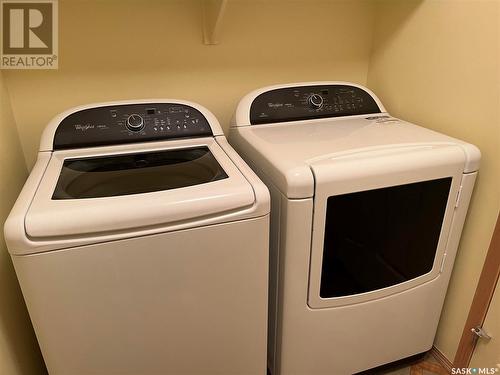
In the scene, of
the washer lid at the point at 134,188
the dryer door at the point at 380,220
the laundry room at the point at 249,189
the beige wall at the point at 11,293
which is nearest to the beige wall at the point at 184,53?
the laundry room at the point at 249,189

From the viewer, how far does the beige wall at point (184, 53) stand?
1.40m

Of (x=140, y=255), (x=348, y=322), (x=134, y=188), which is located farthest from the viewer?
(x=348, y=322)

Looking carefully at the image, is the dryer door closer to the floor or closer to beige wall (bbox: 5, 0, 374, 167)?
the floor

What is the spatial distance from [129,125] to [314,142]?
0.63 meters

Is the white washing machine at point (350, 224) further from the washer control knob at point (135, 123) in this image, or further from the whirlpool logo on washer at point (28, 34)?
the whirlpool logo on washer at point (28, 34)

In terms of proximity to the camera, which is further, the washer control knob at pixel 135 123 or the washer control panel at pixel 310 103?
the washer control panel at pixel 310 103

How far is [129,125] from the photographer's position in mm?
1298

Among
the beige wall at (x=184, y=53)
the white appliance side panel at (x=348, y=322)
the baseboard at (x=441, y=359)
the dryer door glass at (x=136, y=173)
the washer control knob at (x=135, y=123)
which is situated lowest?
the baseboard at (x=441, y=359)

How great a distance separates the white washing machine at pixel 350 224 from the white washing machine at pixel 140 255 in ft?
0.34

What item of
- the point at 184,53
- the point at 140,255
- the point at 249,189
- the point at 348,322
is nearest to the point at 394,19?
the point at 184,53

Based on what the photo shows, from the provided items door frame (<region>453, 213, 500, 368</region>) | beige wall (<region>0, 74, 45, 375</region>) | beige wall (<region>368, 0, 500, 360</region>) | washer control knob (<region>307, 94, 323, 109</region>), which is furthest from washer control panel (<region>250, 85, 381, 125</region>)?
beige wall (<region>0, 74, 45, 375</region>)

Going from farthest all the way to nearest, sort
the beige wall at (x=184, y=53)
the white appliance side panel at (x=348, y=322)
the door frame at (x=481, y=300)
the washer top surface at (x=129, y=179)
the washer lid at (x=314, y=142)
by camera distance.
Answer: the beige wall at (x=184, y=53) → the door frame at (x=481, y=300) → the white appliance side panel at (x=348, y=322) → the washer lid at (x=314, y=142) → the washer top surface at (x=129, y=179)

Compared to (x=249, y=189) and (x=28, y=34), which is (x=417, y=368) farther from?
→ (x=28, y=34)

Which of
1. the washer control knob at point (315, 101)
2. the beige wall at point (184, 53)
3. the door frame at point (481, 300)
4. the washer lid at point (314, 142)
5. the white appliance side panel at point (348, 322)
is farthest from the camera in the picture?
the washer control knob at point (315, 101)
